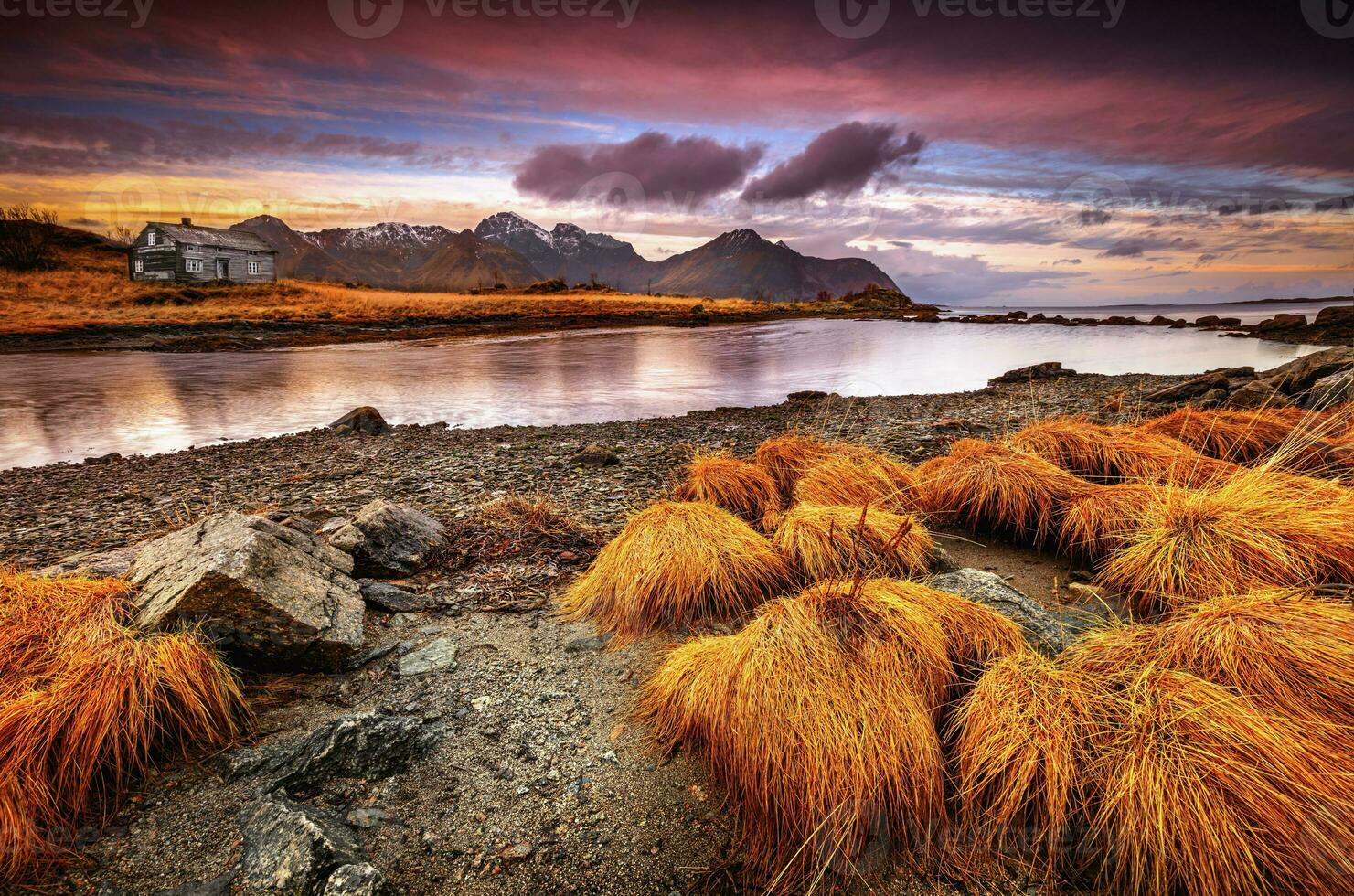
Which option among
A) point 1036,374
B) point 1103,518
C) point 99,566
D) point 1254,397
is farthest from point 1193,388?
point 99,566

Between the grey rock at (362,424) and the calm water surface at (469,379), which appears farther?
the calm water surface at (469,379)

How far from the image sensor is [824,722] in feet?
8.70

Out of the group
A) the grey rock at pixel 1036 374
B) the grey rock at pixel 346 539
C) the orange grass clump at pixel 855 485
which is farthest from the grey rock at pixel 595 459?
the grey rock at pixel 1036 374

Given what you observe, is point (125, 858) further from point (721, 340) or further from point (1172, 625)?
point (721, 340)

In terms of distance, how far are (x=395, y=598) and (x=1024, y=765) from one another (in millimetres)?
4544

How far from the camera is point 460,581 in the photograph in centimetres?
521

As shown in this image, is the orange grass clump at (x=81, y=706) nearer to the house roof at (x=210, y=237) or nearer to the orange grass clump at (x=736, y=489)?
the orange grass clump at (x=736, y=489)

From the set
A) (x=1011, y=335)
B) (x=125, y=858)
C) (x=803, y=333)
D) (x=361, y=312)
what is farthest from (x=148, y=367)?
(x=1011, y=335)

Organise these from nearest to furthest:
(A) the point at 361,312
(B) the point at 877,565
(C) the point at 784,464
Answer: (B) the point at 877,565 < (C) the point at 784,464 < (A) the point at 361,312

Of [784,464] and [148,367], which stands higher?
[784,464]

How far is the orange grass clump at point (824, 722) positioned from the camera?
2.47 m

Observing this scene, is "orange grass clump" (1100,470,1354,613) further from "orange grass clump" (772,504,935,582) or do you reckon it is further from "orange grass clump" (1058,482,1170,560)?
"orange grass clump" (772,504,935,582)

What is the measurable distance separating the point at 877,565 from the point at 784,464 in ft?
8.79

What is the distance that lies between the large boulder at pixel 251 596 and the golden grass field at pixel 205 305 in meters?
46.2
